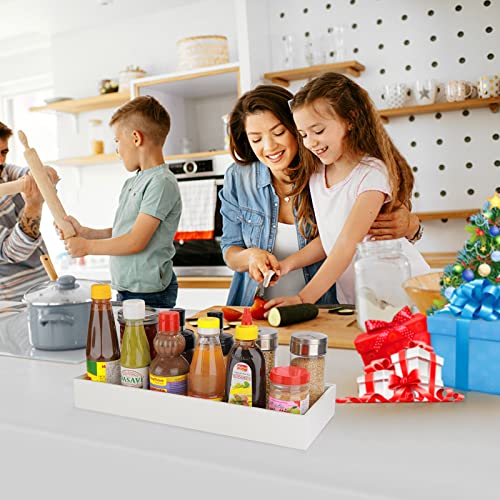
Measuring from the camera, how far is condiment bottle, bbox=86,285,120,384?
3.00 feet

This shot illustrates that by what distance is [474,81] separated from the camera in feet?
9.66

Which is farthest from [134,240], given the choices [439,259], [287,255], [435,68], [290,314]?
[435,68]

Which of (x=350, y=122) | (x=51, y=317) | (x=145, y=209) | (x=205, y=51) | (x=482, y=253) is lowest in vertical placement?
(x=51, y=317)

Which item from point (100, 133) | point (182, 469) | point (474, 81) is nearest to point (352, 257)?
point (182, 469)

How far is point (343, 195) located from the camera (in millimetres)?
1631

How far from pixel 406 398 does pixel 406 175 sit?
1027 mm

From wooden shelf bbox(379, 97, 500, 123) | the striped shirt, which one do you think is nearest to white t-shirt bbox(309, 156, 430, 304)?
the striped shirt

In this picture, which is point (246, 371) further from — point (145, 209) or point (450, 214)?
point (450, 214)

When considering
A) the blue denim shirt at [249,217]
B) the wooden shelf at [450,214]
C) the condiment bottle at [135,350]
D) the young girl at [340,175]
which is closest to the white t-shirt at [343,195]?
the young girl at [340,175]

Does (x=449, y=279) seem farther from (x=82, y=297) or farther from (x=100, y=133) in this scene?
(x=100, y=133)

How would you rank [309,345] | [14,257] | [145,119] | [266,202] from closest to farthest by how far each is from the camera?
1. [309,345]
2. [266,202]
3. [145,119]
4. [14,257]

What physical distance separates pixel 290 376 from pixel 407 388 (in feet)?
0.66

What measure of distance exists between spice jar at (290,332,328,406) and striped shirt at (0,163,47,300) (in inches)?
60.5

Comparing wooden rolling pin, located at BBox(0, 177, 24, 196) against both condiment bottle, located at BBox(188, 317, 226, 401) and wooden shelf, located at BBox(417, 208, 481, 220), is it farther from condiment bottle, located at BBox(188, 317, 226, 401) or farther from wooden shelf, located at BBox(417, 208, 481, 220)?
wooden shelf, located at BBox(417, 208, 481, 220)
